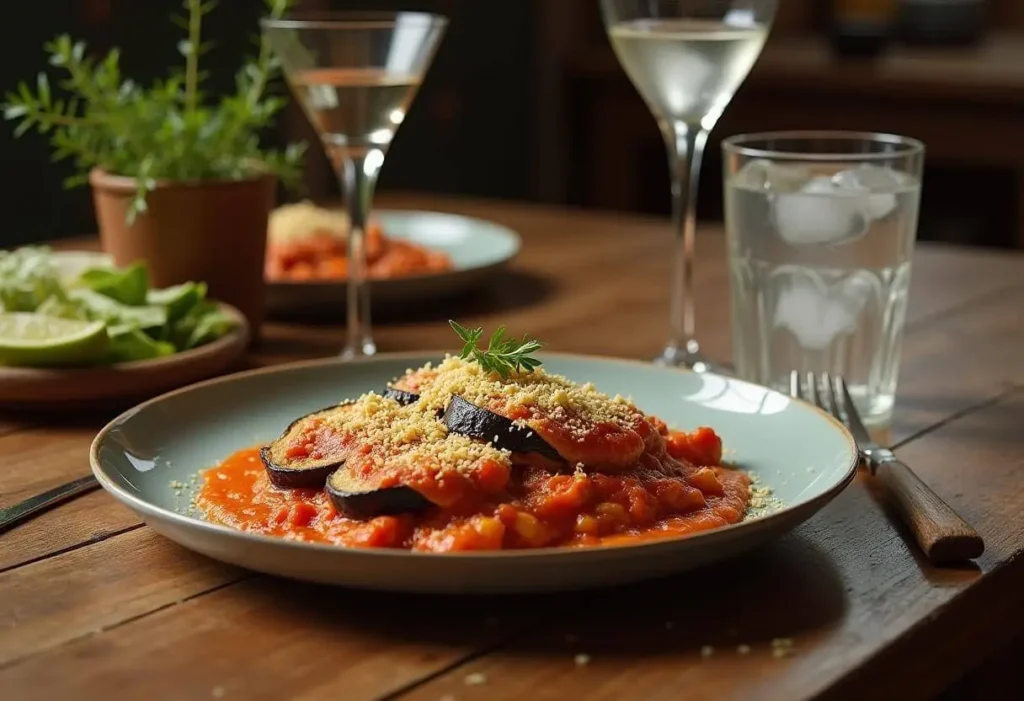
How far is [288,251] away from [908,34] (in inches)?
136

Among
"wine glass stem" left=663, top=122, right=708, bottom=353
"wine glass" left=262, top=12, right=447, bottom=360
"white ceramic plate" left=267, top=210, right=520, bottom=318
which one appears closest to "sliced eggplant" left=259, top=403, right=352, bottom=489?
"wine glass" left=262, top=12, right=447, bottom=360

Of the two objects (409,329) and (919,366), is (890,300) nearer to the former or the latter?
(919,366)

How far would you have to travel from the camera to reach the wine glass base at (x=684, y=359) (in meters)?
1.62

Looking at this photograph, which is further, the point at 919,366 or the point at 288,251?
the point at 288,251

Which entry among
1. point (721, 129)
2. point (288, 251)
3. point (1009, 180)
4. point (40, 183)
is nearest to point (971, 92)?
point (1009, 180)

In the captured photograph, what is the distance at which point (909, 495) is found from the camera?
111 centimetres

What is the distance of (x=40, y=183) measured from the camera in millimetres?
3334

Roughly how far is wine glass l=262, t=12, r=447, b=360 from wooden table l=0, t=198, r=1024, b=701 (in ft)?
1.49

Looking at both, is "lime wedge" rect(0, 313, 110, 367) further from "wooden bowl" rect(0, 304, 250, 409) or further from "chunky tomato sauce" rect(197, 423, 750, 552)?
"chunky tomato sauce" rect(197, 423, 750, 552)

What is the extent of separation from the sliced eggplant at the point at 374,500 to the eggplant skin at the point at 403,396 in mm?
140

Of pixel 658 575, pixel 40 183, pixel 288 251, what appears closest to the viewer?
pixel 658 575

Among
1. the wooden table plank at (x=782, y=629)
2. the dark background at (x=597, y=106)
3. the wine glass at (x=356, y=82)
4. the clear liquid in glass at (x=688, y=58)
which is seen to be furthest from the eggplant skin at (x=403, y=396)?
the dark background at (x=597, y=106)

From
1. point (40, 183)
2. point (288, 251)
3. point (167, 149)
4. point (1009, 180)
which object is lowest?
point (1009, 180)

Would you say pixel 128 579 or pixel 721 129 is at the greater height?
pixel 128 579
